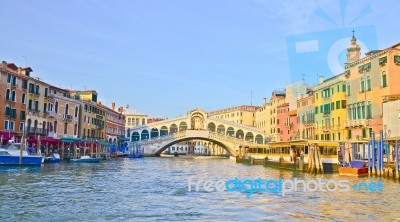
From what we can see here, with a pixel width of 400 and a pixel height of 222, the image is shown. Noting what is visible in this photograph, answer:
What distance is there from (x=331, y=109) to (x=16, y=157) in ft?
89.2

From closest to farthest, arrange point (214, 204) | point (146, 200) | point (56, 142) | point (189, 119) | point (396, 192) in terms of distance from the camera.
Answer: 1. point (214, 204)
2. point (146, 200)
3. point (396, 192)
4. point (56, 142)
5. point (189, 119)

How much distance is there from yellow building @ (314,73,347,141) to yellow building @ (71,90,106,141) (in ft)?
88.3

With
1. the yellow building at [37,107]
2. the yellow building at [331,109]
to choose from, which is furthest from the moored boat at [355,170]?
the yellow building at [37,107]

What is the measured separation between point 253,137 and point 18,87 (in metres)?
40.8

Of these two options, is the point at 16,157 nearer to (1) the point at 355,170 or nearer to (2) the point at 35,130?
(2) the point at 35,130

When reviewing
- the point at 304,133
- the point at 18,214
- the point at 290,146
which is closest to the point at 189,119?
the point at 304,133

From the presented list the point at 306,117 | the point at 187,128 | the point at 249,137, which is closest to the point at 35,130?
the point at 306,117

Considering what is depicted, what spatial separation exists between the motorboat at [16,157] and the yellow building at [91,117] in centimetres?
1921

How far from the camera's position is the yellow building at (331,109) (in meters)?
37.2

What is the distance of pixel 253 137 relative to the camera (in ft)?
226

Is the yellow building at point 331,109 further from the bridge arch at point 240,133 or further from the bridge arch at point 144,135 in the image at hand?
the bridge arch at point 144,135

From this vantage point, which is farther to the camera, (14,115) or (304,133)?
(304,133)

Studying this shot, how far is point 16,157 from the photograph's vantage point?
2977cm

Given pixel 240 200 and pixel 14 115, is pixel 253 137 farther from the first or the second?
pixel 240 200
